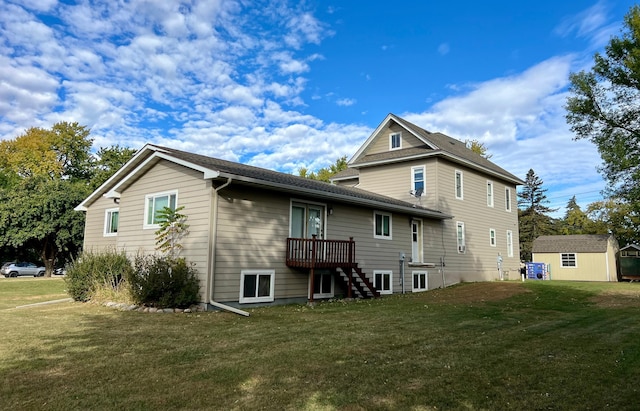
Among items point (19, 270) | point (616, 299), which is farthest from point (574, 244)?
point (19, 270)

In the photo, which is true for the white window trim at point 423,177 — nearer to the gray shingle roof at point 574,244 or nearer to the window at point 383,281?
the window at point 383,281

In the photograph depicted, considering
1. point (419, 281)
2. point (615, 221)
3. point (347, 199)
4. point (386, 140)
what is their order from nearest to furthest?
point (347, 199), point (419, 281), point (386, 140), point (615, 221)

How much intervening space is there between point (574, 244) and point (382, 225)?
23.5 meters

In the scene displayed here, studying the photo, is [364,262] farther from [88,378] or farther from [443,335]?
[88,378]

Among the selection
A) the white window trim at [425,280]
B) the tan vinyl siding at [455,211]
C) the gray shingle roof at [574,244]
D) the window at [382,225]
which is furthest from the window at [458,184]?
the gray shingle roof at [574,244]

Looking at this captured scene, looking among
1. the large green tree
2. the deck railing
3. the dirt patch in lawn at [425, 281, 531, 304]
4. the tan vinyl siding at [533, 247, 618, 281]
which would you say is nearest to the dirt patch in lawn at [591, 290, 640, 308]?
the dirt patch in lawn at [425, 281, 531, 304]

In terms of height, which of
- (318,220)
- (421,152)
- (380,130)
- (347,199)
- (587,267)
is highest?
(380,130)

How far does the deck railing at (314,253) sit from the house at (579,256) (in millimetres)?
25711

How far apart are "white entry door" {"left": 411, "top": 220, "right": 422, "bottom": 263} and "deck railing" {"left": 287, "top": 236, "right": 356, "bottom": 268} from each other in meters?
5.38

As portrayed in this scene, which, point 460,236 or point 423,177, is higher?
point 423,177

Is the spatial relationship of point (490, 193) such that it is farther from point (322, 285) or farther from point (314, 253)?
point (314, 253)

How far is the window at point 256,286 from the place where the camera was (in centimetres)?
1164

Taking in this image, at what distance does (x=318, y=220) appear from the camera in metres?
13.9

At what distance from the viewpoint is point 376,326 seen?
8.38m
